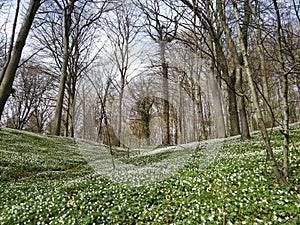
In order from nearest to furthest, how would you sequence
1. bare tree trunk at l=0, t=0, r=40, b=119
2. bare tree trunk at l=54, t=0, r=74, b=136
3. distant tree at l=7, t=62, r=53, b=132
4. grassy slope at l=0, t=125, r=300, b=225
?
1. grassy slope at l=0, t=125, r=300, b=225
2. bare tree trunk at l=0, t=0, r=40, b=119
3. bare tree trunk at l=54, t=0, r=74, b=136
4. distant tree at l=7, t=62, r=53, b=132

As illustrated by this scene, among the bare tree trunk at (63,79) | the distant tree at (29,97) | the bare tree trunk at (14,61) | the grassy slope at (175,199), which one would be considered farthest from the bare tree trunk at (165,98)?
the distant tree at (29,97)

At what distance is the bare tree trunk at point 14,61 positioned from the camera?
819cm

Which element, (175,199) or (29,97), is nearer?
(175,199)

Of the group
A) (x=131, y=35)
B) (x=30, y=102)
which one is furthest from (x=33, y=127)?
(x=131, y=35)

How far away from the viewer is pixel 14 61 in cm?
866

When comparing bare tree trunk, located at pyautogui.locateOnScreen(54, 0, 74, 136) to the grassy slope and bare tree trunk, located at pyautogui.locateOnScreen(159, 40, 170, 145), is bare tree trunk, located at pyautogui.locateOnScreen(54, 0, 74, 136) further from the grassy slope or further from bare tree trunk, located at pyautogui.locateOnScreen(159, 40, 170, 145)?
the grassy slope

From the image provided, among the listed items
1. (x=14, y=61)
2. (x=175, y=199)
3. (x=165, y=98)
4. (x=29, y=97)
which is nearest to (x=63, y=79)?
(x=14, y=61)

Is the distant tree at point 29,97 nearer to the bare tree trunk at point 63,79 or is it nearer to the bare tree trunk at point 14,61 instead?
the bare tree trunk at point 63,79

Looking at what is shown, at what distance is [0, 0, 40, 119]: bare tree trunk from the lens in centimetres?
819

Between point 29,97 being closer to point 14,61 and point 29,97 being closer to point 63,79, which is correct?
point 63,79

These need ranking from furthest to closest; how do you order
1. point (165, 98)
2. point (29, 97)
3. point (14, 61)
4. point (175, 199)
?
point (29, 97)
point (165, 98)
point (14, 61)
point (175, 199)

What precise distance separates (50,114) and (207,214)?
134ft

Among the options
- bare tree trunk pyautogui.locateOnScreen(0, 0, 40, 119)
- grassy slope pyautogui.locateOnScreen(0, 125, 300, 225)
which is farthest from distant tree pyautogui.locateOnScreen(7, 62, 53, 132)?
grassy slope pyautogui.locateOnScreen(0, 125, 300, 225)

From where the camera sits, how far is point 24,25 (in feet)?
29.9
